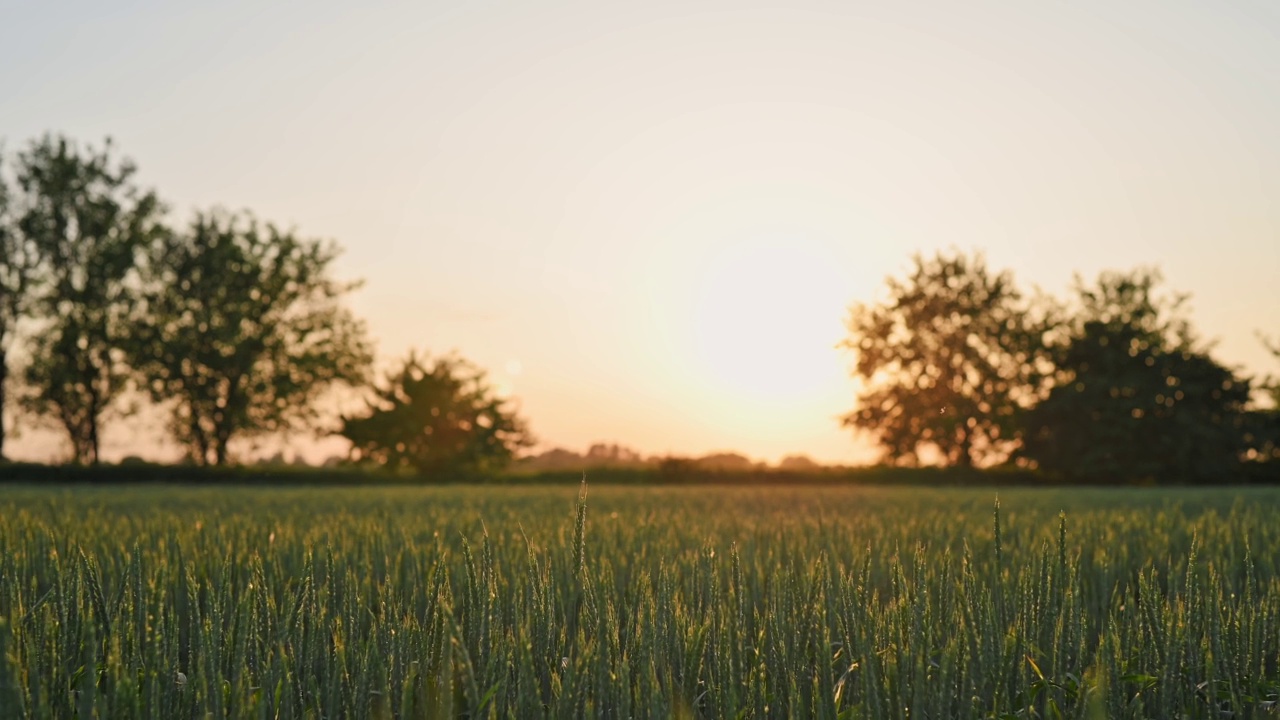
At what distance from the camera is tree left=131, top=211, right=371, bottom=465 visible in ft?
127

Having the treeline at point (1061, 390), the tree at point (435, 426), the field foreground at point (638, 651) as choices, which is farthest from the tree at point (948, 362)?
the field foreground at point (638, 651)

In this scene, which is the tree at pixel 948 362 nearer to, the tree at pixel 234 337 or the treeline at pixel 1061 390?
the treeline at pixel 1061 390

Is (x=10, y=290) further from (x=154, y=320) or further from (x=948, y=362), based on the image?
(x=948, y=362)

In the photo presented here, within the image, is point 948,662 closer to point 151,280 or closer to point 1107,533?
point 1107,533

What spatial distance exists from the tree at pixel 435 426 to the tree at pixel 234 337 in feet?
9.68

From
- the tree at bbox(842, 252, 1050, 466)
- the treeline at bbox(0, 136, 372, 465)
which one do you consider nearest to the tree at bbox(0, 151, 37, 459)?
the treeline at bbox(0, 136, 372, 465)

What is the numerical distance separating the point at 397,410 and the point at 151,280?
440 inches

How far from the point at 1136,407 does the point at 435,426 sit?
2773 cm

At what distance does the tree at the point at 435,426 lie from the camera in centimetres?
3941

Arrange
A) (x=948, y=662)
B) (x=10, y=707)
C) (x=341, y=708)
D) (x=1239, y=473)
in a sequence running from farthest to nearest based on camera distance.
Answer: (x=1239, y=473), (x=341, y=708), (x=948, y=662), (x=10, y=707)

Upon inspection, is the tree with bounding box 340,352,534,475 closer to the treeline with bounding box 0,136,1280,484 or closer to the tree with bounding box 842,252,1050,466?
the treeline with bounding box 0,136,1280,484

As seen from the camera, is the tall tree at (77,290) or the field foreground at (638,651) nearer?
the field foreground at (638,651)

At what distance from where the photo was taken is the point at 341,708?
2.31 metres

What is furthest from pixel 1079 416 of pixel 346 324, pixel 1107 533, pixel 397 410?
pixel 1107 533
